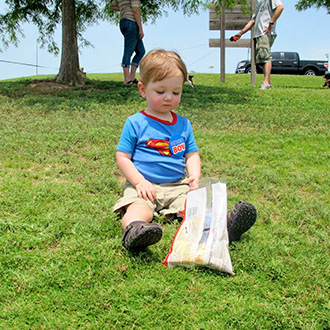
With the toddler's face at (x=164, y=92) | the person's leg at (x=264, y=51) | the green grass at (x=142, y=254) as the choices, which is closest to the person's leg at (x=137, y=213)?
the green grass at (x=142, y=254)

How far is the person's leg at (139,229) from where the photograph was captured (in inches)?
81.9

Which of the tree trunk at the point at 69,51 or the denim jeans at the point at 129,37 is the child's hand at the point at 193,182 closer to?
the denim jeans at the point at 129,37

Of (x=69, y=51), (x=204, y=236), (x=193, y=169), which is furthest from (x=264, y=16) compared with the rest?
(x=204, y=236)

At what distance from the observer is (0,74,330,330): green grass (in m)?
1.82

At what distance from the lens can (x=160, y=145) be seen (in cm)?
278

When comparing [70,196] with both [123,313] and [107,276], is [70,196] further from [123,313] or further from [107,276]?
[123,313]

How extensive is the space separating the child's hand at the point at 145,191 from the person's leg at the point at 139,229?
0.06 meters

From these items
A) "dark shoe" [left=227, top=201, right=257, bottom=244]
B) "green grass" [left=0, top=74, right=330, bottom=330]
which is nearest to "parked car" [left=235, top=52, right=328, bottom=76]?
"green grass" [left=0, top=74, right=330, bottom=330]

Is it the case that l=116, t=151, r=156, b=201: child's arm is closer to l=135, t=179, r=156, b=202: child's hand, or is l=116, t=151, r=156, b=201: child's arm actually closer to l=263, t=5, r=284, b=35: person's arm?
l=135, t=179, r=156, b=202: child's hand

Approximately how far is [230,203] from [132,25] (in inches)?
205

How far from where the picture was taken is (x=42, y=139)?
4.48m

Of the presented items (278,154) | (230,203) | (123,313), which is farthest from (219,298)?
(278,154)

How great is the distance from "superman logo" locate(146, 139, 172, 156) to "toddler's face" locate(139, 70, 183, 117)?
0.76 ft

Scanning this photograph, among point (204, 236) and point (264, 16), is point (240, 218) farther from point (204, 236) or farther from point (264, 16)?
point (264, 16)
